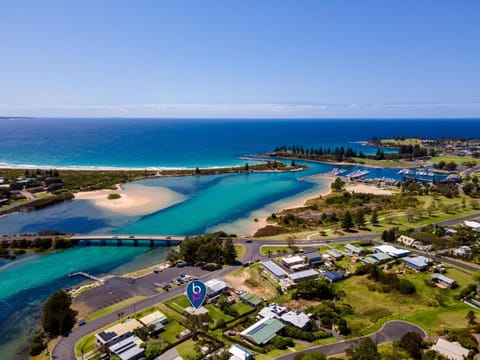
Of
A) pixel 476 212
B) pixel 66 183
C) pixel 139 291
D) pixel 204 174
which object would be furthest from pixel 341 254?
pixel 66 183

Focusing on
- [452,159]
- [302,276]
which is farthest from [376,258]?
[452,159]

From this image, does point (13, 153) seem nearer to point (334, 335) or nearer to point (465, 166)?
point (334, 335)

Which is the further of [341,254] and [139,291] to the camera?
[341,254]

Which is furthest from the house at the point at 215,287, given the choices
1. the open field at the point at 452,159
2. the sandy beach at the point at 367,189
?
the open field at the point at 452,159

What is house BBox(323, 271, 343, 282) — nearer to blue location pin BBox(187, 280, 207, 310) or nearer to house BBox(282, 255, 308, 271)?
house BBox(282, 255, 308, 271)

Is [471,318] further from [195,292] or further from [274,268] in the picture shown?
[195,292]

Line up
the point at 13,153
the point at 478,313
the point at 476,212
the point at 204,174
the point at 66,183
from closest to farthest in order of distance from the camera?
the point at 478,313
the point at 476,212
the point at 66,183
the point at 204,174
the point at 13,153
